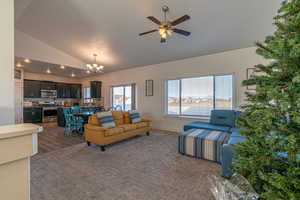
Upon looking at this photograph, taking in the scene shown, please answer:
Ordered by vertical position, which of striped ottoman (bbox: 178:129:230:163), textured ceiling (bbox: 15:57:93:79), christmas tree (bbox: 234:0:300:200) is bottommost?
striped ottoman (bbox: 178:129:230:163)

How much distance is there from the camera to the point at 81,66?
6.70m

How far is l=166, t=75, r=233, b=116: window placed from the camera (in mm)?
4492

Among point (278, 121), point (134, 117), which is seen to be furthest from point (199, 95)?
point (278, 121)

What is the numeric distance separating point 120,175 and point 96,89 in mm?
6180

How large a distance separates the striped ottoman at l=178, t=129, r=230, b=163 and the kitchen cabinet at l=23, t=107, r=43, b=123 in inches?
297

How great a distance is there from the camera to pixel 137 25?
3773mm

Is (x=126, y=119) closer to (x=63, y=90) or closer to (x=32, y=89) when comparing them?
(x=63, y=90)

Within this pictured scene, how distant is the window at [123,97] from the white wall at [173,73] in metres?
0.31

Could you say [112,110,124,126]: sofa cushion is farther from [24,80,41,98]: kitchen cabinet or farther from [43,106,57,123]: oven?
[24,80,41,98]: kitchen cabinet

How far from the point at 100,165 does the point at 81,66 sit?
5.45 metres

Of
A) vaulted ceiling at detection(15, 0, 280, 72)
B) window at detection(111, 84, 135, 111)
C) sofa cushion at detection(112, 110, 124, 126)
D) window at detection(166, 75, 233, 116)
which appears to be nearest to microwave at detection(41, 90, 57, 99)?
vaulted ceiling at detection(15, 0, 280, 72)

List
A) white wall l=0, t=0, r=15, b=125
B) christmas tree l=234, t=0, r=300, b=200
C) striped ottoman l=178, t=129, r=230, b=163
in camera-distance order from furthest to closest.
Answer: striped ottoman l=178, t=129, r=230, b=163 → white wall l=0, t=0, r=15, b=125 → christmas tree l=234, t=0, r=300, b=200

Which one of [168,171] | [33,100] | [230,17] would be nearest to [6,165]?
[168,171]

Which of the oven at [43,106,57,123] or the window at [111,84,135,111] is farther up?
the window at [111,84,135,111]
